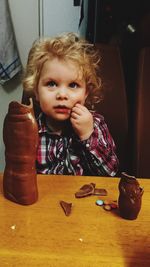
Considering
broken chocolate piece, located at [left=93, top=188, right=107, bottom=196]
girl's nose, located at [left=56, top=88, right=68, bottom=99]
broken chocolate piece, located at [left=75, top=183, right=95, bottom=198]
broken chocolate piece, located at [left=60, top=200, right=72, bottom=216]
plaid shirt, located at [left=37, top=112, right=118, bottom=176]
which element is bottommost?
plaid shirt, located at [left=37, top=112, right=118, bottom=176]

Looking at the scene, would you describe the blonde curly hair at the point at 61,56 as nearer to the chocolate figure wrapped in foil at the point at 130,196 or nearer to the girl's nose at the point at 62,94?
the girl's nose at the point at 62,94

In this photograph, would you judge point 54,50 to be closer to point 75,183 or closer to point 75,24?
point 75,183

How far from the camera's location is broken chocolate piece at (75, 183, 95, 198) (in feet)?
2.71

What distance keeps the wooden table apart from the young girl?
25 centimetres

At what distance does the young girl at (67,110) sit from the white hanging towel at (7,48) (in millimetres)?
913

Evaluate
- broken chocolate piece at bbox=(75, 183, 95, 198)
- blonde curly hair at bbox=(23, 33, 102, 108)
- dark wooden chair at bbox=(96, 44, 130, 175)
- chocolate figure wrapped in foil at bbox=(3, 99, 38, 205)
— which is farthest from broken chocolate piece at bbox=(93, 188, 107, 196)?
dark wooden chair at bbox=(96, 44, 130, 175)

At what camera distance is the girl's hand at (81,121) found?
102cm

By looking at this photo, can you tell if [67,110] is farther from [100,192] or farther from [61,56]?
[100,192]

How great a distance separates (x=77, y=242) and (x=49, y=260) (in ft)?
0.23

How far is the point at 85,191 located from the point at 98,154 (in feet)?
0.94

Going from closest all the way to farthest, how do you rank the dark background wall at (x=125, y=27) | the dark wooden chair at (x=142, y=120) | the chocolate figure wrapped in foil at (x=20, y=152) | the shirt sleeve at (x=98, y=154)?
the chocolate figure wrapped in foil at (x=20, y=152) < the shirt sleeve at (x=98, y=154) < the dark wooden chair at (x=142, y=120) < the dark background wall at (x=125, y=27)

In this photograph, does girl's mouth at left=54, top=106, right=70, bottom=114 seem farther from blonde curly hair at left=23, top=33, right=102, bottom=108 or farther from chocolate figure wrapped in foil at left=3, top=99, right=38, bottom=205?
chocolate figure wrapped in foil at left=3, top=99, right=38, bottom=205

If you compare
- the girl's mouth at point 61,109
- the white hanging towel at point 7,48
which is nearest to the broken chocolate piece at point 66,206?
the girl's mouth at point 61,109

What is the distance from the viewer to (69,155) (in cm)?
114
